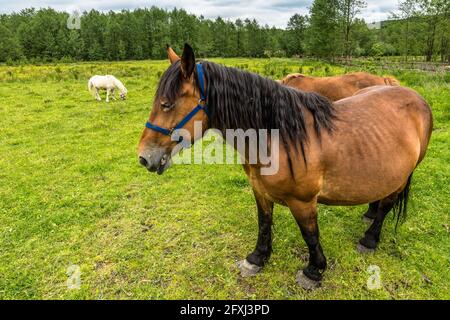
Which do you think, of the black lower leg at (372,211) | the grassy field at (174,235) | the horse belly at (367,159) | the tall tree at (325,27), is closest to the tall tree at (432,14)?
the tall tree at (325,27)

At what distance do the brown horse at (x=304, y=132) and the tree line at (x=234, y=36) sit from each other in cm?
3394

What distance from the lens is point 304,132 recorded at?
8.14 feet

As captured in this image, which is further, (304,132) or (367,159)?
(367,159)

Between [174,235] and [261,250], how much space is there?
126 cm

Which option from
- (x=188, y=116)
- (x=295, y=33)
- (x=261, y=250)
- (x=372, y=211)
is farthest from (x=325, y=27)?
(x=188, y=116)

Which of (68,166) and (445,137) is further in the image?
(445,137)

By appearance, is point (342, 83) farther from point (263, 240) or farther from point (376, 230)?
point (263, 240)

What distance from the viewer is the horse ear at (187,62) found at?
1909 millimetres

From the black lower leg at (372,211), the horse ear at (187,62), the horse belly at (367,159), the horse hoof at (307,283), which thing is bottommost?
the horse hoof at (307,283)

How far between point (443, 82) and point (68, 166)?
13.6 metres

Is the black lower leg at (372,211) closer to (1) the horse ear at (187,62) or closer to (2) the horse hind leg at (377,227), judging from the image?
(2) the horse hind leg at (377,227)

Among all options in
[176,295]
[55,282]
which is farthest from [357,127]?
[55,282]

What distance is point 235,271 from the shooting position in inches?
130
